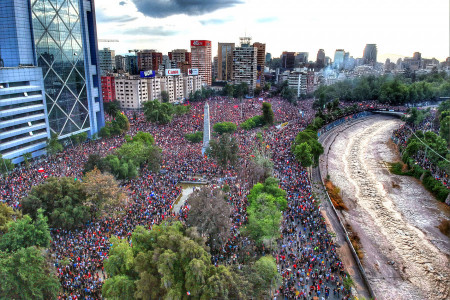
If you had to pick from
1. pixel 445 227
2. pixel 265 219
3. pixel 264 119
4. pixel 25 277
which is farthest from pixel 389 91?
pixel 25 277

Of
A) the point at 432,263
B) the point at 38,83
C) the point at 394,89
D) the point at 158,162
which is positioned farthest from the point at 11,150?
the point at 394,89

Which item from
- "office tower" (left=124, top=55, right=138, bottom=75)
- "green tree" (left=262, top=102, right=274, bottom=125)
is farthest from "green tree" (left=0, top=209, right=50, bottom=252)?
"office tower" (left=124, top=55, right=138, bottom=75)

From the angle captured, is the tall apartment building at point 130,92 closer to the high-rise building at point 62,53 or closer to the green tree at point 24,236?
the high-rise building at point 62,53

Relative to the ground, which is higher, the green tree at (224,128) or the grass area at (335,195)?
the green tree at (224,128)

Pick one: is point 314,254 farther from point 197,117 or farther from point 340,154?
point 197,117

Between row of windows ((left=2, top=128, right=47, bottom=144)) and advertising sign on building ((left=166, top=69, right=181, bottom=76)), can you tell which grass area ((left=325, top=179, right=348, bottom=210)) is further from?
advertising sign on building ((left=166, top=69, right=181, bottom=76))

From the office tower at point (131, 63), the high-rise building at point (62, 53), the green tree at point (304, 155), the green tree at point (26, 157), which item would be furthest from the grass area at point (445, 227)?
the office tower at point (131, 63)
